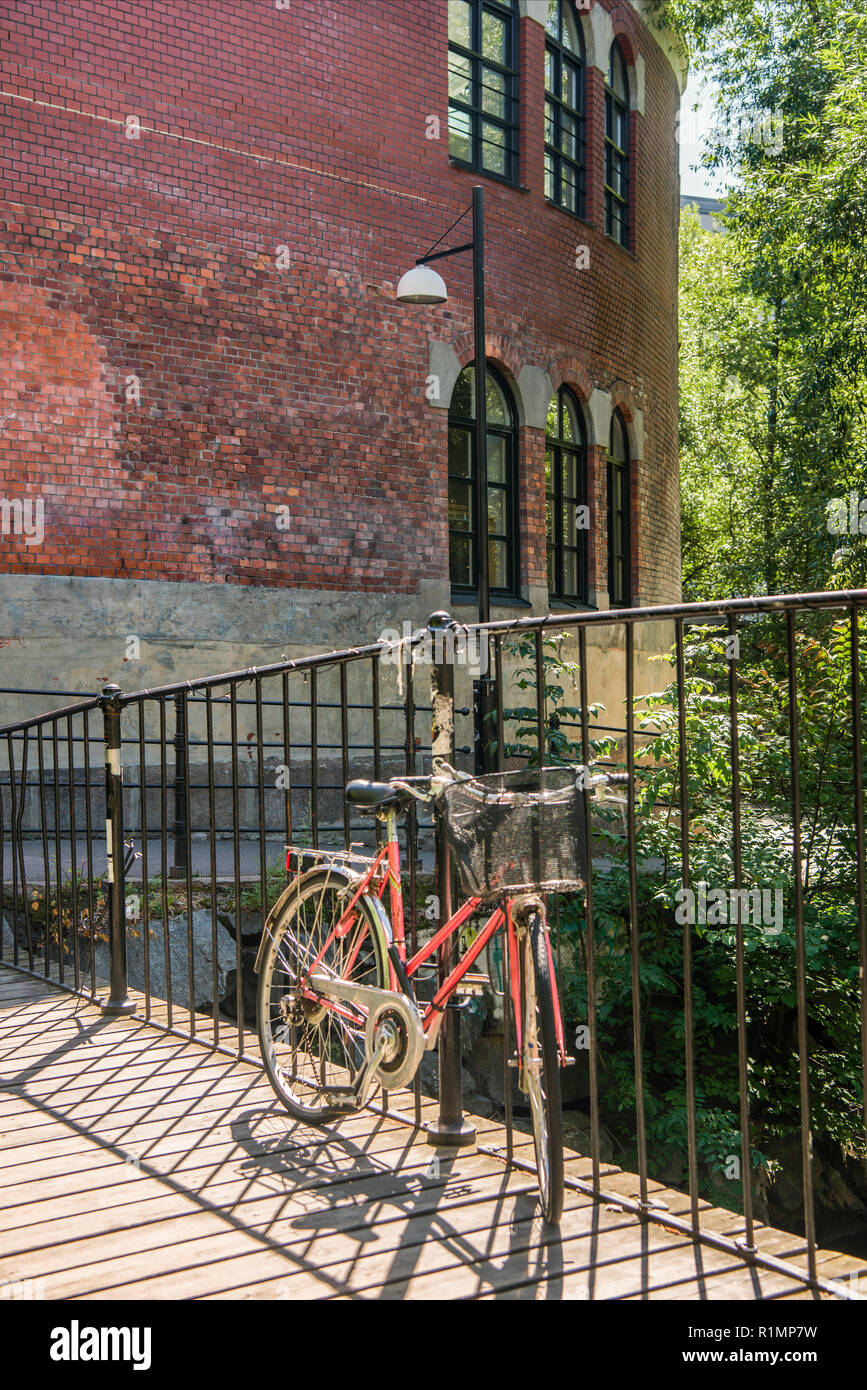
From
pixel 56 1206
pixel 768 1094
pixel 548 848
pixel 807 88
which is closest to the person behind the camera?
pixel 548 848

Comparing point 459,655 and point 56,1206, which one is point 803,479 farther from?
point 56,1206

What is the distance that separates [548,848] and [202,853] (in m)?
7.69

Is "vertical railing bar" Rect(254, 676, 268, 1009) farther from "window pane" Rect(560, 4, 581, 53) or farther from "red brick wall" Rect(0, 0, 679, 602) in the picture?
"window pane" Rect(560, 4, 581, 53)

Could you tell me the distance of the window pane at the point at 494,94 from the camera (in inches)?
583

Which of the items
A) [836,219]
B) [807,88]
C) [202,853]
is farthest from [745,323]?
[202,853]

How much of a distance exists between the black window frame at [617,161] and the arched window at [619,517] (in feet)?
9.13

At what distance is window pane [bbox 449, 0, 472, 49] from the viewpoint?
1427 cm

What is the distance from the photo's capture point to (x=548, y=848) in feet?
10.8

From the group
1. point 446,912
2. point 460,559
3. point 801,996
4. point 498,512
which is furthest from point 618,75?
point 801,996

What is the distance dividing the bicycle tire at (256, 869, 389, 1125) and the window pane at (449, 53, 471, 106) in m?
12.5

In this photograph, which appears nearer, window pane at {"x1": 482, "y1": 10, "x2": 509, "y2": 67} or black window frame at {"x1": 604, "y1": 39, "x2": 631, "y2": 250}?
window pane at {"x1": 482, "y1": 10, "x2": 509, "y2": 67}

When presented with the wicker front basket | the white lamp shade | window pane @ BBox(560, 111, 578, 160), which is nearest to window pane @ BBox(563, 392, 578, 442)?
window pane @ BBox(560, 111, 578, 160)

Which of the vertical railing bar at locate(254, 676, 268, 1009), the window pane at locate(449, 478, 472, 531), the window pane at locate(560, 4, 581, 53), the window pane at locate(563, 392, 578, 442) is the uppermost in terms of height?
the window pane at locate(560, 4, 581, 53)

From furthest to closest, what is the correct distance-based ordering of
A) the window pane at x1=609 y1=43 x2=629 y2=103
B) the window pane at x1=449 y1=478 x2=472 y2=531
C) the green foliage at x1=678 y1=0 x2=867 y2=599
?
the window pane at x1=609 y1=43 x2=629 y2=103, the window pane at x1=449 y1=478 x2=472 y2=531, the green foliage at x1=678 y1=0 x2=867 y2=599
